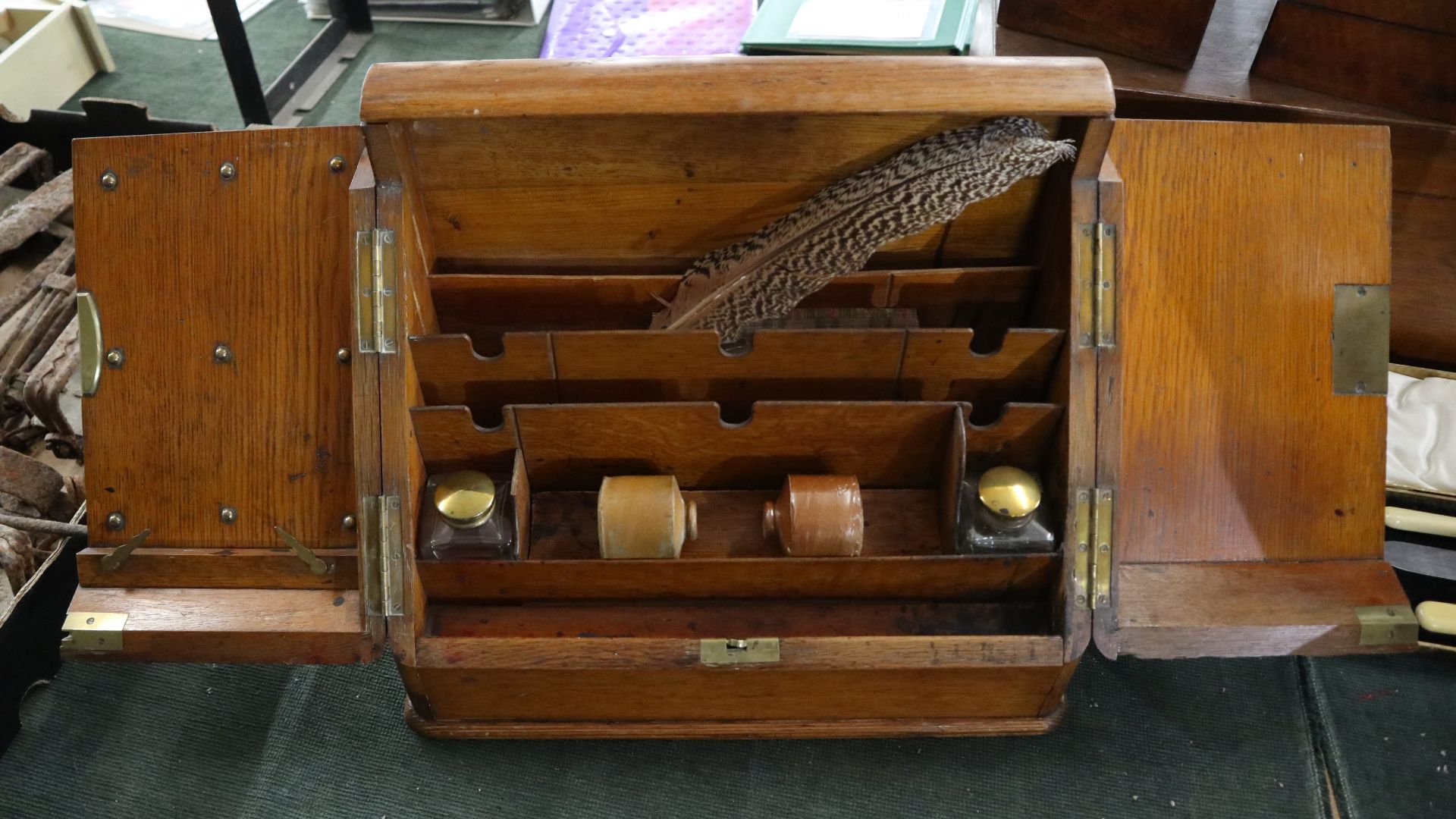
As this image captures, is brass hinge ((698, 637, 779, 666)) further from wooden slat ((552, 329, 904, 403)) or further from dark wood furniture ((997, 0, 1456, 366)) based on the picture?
dark wood furniture ((997, 0, 1456, 366))

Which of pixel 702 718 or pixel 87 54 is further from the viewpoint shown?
pixel 87 54

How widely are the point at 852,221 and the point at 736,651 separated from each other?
22.5 inches

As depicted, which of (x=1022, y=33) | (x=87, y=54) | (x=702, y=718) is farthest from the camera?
(x=87, y=54)

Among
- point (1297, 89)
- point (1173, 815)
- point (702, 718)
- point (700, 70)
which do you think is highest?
point (700, 70)

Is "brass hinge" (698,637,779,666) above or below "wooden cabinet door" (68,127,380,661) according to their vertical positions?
below

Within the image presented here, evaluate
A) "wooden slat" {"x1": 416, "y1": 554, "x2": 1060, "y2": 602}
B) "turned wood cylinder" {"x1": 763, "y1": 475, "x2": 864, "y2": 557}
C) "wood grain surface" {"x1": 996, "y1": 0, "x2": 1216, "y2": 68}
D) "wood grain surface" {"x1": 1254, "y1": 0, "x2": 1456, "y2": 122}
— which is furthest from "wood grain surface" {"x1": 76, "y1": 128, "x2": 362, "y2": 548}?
"wood grain surface" {"x1": 1254, "y1": 0, "x2": 1456, "y2": 122}

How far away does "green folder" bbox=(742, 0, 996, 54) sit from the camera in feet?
5.95

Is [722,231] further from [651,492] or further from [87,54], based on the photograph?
[87,54]

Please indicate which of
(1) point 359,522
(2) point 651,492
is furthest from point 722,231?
(1) point 359,522

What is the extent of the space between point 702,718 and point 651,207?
74cm

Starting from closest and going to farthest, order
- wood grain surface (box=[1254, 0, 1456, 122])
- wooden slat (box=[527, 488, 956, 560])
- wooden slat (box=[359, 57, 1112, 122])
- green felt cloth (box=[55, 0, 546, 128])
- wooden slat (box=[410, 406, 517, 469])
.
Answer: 1. wooden slat (box=[359, 57, 1112, 122])
2. wooden slat (box=[410, 406, 517, 469])
3. wooden slat (box=[527, 488, 956, 560])
4. wood grain surface (box=[1254, 0, 1456, 122])
5. green felt cloth (box=[55, 0, 546, 128])

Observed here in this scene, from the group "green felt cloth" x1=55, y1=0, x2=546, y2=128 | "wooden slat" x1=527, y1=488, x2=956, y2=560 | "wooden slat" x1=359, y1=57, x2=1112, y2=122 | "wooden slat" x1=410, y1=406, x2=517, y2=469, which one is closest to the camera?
"wooden slat" x1=359, y1=57, x2=1112, y2=122

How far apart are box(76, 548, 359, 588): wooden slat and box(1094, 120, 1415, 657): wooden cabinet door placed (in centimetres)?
108

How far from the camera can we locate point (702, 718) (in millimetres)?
1470
